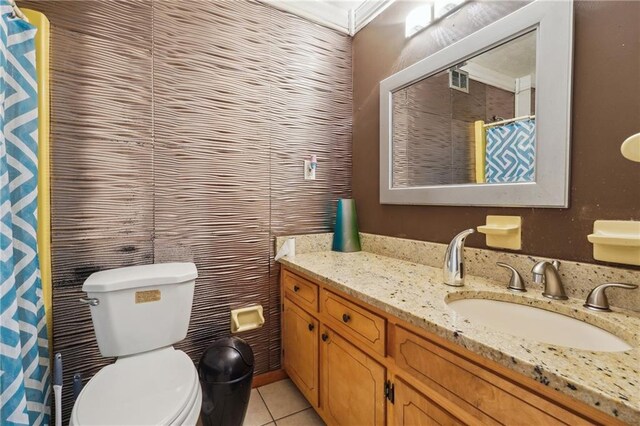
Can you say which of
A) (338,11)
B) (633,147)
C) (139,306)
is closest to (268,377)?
(139,306)

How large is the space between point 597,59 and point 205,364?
6.25 ft

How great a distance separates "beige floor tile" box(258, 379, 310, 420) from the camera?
60.9 inches

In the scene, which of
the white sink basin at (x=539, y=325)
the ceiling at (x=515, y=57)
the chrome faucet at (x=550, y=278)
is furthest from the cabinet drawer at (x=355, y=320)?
the ceiling at (x=515, y=57)

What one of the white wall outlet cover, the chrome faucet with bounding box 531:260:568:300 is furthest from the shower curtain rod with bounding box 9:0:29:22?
the chrome faucet with bounding box 531:260:568:300

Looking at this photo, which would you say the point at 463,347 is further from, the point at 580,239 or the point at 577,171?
the point at 577,171

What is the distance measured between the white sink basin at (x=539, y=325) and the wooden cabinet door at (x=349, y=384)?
1.31 ft

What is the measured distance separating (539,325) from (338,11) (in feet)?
6.85

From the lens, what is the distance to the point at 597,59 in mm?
909

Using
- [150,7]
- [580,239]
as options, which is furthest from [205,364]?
[150,7]

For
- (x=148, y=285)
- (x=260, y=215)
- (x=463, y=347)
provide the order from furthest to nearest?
(x=260, y=215) → (x=148, y=285) → (x=463, y=347)

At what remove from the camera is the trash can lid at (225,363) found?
1.30 metres

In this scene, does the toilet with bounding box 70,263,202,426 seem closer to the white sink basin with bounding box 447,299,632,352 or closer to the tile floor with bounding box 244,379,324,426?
the tile floor with bounding box 244,379,324,426

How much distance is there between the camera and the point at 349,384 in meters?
1.16

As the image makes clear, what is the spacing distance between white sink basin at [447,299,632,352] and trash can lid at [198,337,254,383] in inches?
38.5
